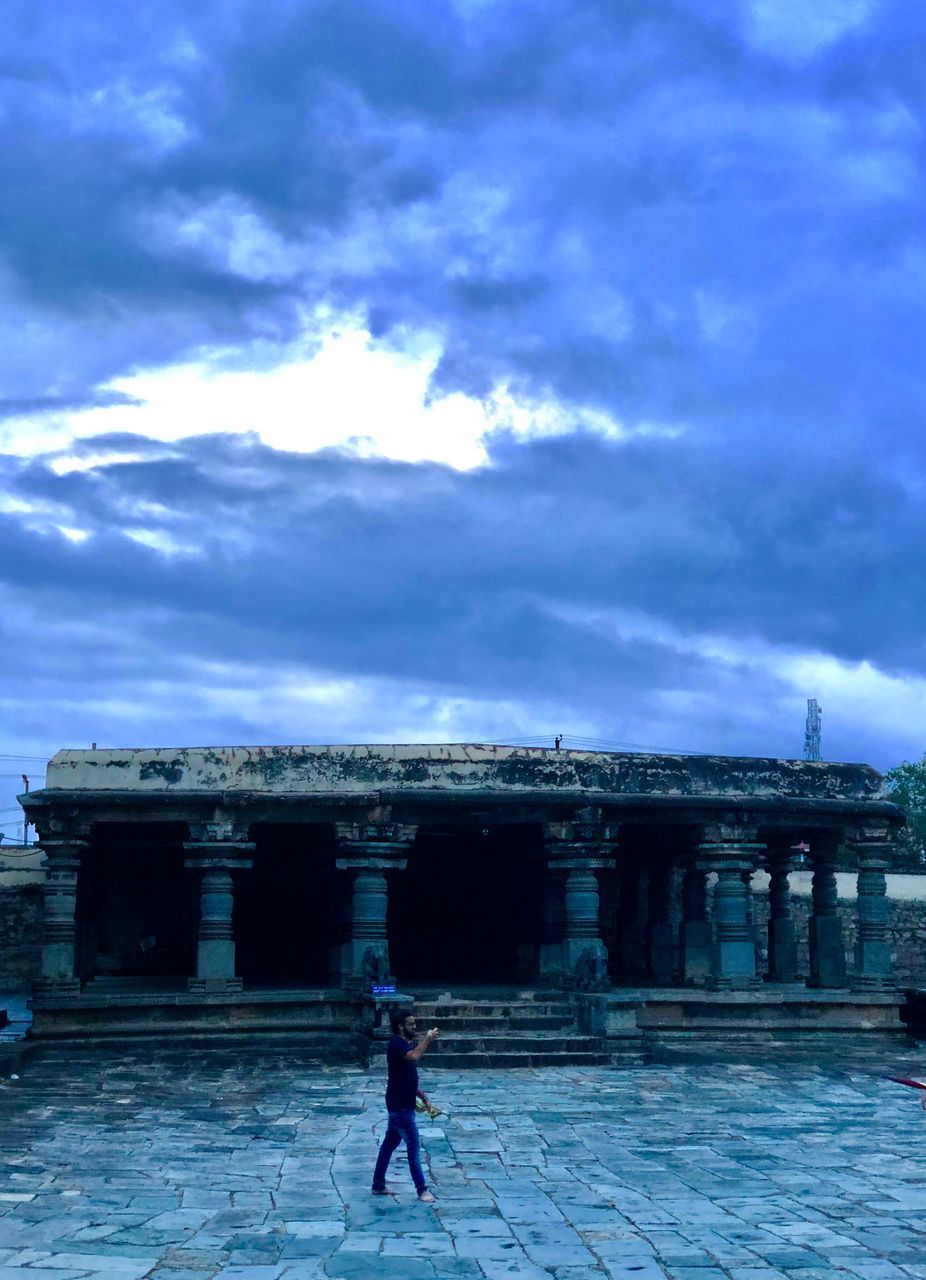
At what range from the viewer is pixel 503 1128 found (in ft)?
40.5

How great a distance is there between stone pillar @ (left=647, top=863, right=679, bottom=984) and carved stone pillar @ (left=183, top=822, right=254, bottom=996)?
25.1 feet

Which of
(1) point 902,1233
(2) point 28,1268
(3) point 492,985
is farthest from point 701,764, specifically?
(2) point 28,1268

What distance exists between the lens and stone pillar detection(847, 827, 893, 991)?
1919 cm

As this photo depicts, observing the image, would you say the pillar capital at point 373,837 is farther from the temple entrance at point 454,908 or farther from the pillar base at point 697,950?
the pillar base at point 697,950

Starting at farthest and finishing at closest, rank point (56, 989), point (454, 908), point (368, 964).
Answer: point (454, 908), point (368, 964), point (56, 989)

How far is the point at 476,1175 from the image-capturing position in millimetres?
10391

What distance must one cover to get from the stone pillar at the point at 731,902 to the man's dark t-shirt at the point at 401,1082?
9.78 meters

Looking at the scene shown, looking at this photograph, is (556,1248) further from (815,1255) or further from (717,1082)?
(717,1082)

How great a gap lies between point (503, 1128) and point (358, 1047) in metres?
5.00

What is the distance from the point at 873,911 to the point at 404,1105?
450 inches

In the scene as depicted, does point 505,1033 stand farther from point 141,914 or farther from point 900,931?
point 900,931

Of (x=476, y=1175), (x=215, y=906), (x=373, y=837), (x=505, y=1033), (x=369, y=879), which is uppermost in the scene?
(x=373, y=837)

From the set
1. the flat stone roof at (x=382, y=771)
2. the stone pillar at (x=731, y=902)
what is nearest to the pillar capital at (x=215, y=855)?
the flat stone roof at (x=382, y=771)

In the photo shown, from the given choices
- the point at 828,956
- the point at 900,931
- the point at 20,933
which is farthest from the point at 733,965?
the point at 900,931
